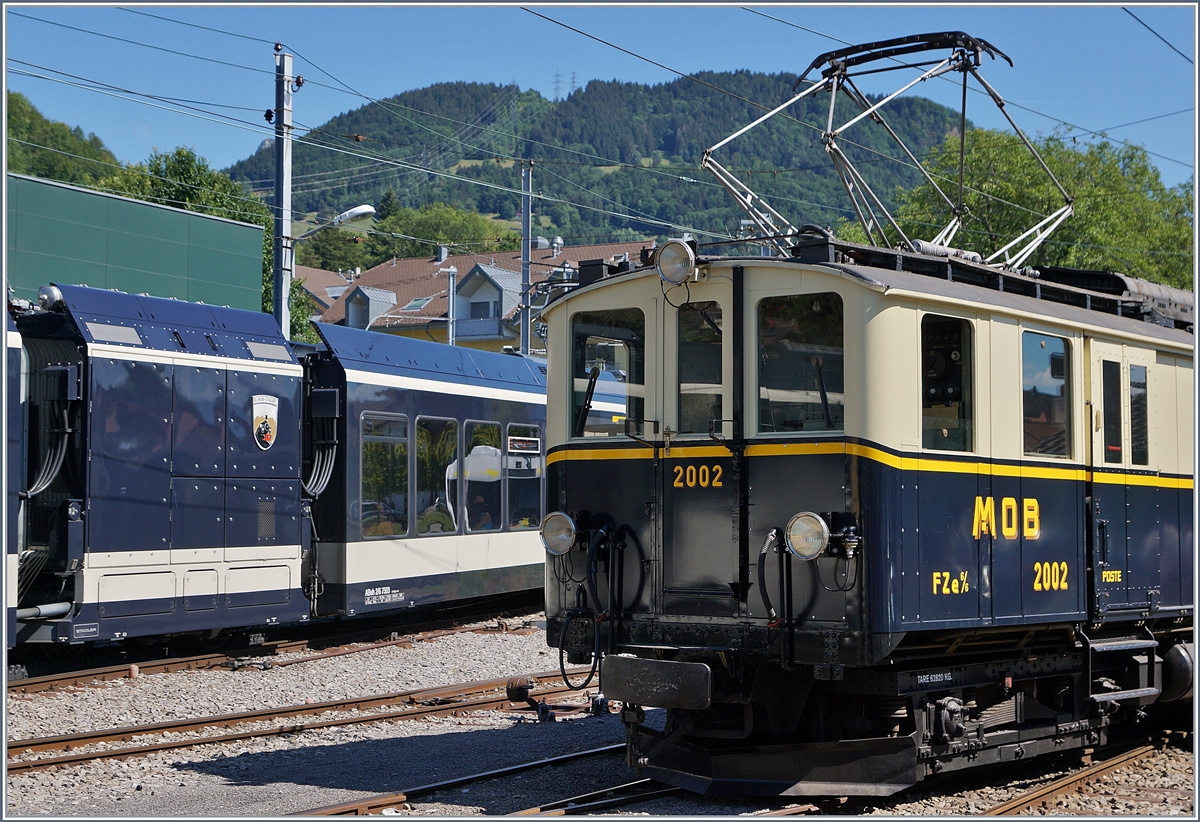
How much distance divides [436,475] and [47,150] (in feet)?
172

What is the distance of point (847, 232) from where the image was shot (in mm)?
35875

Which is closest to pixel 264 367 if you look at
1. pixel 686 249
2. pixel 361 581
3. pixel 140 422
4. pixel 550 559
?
pixel 140 422

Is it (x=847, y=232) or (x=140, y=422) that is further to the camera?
(x=847, y=232)

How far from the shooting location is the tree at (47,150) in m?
58.0

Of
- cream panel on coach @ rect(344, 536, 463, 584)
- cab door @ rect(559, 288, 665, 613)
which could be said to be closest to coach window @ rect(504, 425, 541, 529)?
cream panel on coach @ rect(344, 536, 463, 584)

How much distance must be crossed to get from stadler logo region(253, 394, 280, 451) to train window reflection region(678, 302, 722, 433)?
6.40 metres

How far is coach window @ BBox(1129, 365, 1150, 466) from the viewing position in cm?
837

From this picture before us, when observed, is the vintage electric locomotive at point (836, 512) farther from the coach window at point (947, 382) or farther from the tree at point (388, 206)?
the tree at point (388, 206)

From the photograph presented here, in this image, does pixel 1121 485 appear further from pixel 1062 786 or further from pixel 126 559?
pixel 126 559

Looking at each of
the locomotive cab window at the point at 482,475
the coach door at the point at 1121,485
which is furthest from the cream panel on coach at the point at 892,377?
the locomotive cab window at the point at 482,475

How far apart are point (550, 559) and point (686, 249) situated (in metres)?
2.23

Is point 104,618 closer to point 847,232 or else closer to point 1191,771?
point 1191,771

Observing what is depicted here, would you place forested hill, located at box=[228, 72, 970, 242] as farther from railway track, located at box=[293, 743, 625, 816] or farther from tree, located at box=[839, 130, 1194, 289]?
railway track, located at box=[293, 743, 625, 816]

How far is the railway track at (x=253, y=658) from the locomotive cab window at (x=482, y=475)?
55.0 inches
